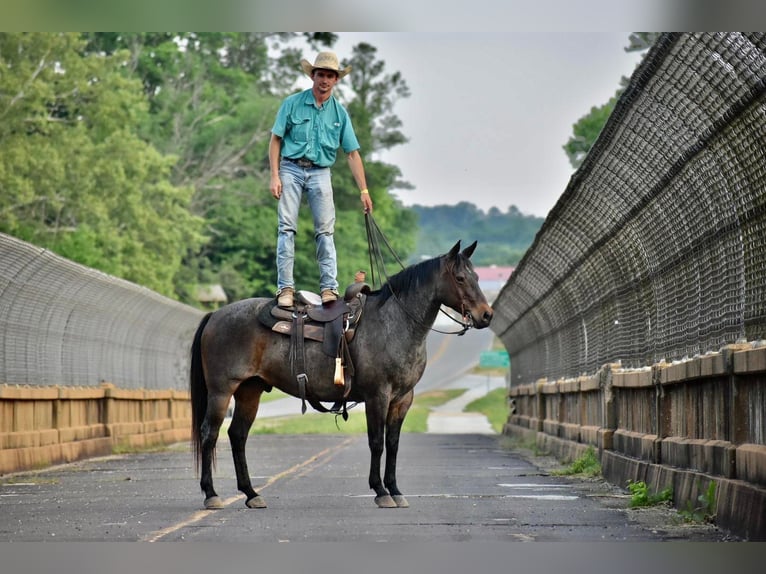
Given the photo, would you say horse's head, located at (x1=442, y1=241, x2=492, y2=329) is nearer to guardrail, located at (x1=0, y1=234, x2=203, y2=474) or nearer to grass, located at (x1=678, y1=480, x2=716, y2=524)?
grass, located at (x1=678, y1=480, x2=716, y2=524)

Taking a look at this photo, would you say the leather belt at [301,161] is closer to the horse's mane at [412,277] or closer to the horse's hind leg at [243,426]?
the horse's mane at [412,277]

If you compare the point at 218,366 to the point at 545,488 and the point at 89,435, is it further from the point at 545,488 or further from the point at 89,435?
the point at 89,435

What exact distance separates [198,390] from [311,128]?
270 centimetres

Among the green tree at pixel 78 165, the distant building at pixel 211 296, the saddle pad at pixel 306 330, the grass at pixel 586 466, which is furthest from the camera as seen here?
the distant building at pixel 211 296

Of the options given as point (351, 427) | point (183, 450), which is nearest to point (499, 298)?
point (183, 450)

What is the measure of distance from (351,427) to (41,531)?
44550mm

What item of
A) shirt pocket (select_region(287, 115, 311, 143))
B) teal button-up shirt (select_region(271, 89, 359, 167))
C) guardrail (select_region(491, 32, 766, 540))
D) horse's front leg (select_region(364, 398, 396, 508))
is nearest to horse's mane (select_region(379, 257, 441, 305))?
horse's front leg (select_region(364, 398, 396, 508))

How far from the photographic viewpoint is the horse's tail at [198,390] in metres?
16.4

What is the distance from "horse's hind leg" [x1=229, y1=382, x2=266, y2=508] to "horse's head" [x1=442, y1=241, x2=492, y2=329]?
188 centimetres

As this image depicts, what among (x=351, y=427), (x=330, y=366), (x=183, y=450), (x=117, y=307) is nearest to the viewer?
(x=330, y=366)

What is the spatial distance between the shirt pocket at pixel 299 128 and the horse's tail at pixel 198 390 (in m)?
1.92

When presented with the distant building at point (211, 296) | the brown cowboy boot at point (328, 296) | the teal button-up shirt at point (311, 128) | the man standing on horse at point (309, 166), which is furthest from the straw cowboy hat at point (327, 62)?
the distant building at point (211, 296)

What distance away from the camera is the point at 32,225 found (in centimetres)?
5772

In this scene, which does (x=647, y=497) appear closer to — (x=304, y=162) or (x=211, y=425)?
(x=211, y=425)
